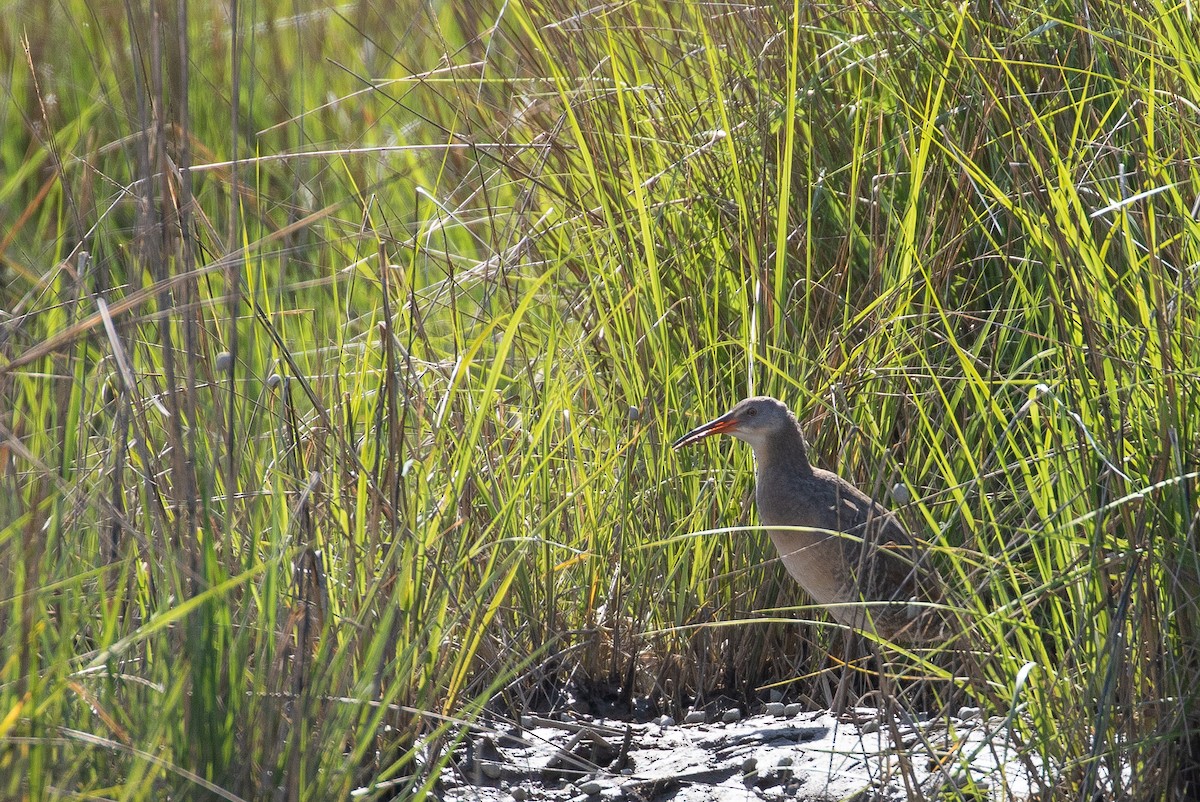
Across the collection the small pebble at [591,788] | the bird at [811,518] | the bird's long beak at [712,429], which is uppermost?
the bird's long beak at [712,429]

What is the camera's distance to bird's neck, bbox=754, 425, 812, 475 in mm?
3586

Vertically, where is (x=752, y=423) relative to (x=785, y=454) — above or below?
above

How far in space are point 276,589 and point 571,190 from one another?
82.9 inches

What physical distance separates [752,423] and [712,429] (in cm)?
10

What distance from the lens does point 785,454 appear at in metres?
3.70

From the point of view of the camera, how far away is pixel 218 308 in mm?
3779

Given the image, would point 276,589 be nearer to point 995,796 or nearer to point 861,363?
point 995,796

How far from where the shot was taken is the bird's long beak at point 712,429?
11.8 ft

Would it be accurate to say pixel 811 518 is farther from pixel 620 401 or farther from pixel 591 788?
pixel 591 788

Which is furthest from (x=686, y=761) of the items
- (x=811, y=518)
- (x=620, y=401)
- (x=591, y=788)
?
(x=620, y=401)

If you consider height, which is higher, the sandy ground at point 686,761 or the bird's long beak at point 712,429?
the bird's long beak at point 712,429

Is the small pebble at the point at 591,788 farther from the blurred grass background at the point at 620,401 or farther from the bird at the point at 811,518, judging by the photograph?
the bird at the point at 811,518

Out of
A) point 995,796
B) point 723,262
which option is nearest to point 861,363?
point 723,262

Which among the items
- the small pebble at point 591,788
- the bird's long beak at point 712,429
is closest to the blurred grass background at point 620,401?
the bird's long beak at point 712,429
